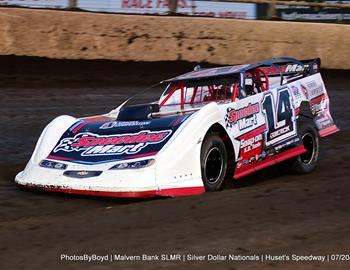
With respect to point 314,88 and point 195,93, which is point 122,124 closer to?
point 195,93

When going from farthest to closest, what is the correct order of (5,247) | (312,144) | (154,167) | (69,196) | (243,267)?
(312,144), (69,196), (154,167), (5,247), (243,267)

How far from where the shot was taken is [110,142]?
6.64m

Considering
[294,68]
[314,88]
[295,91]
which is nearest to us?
[295,91]

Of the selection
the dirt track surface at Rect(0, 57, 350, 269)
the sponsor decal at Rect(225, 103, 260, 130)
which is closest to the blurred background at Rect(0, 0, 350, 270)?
the dirt track surface at Rect(0, 57, 350, 269)

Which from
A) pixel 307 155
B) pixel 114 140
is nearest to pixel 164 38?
pixel 307 155

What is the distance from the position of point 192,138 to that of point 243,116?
0.91 m

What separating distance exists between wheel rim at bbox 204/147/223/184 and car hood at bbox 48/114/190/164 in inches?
17.1

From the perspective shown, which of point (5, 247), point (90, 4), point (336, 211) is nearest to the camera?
point (5, 247)

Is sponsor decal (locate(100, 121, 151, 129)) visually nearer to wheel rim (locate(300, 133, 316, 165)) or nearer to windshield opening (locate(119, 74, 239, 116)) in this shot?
windshield opening (locate(119, 74, 239, 116))

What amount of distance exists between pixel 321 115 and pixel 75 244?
4.78 meters

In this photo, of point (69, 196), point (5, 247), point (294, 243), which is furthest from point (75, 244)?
point (69, 196)

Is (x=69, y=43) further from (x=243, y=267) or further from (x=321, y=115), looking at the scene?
(x=243, y=267)

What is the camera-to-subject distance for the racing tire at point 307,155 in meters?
7.92

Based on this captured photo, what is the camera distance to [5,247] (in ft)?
15.0
